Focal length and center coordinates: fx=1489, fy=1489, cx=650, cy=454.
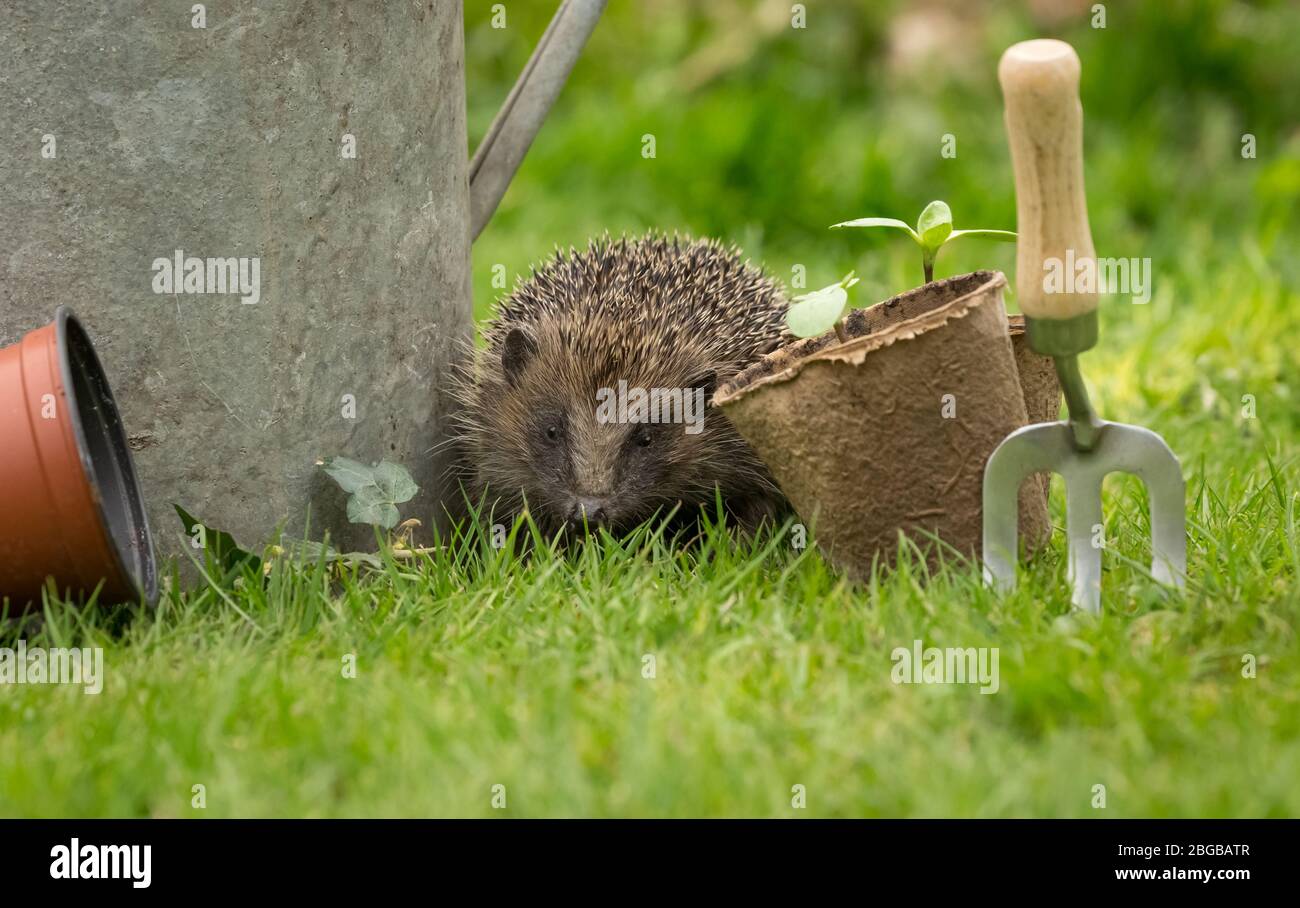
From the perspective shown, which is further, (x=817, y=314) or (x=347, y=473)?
(x=347, y=473)

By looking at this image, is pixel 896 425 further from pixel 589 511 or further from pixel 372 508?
pixel 372 508

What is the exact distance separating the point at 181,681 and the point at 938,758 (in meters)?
1.61

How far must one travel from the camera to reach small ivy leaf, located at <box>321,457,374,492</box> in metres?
3.98

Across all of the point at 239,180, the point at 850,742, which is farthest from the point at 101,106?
the point at 850,742

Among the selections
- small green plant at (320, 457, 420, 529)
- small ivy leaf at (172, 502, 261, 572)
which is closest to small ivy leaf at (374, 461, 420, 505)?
small green plant at (320, 457, 420, 529)

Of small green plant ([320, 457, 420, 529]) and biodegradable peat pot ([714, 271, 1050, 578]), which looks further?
small green plant ([320, 457, 420, 529])

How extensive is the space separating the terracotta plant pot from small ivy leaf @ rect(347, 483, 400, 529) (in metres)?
0.62

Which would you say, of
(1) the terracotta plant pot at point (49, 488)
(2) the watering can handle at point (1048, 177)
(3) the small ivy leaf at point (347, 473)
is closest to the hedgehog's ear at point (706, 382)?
(3) the small ivy leaf at point (347, 473)

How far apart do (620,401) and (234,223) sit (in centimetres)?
132

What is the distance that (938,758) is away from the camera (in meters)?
2.76

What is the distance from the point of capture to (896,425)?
3.63 metres

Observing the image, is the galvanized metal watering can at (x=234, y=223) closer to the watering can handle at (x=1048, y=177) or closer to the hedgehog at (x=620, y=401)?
the hedgehog at (x=620, y=401)

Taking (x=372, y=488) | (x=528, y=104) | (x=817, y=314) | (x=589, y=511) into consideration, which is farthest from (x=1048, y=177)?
(x=372, y=488)

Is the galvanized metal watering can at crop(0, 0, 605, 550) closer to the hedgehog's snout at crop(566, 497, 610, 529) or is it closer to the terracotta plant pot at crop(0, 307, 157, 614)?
the terracotta plant pot at crop(0, 307, 157, 614)
